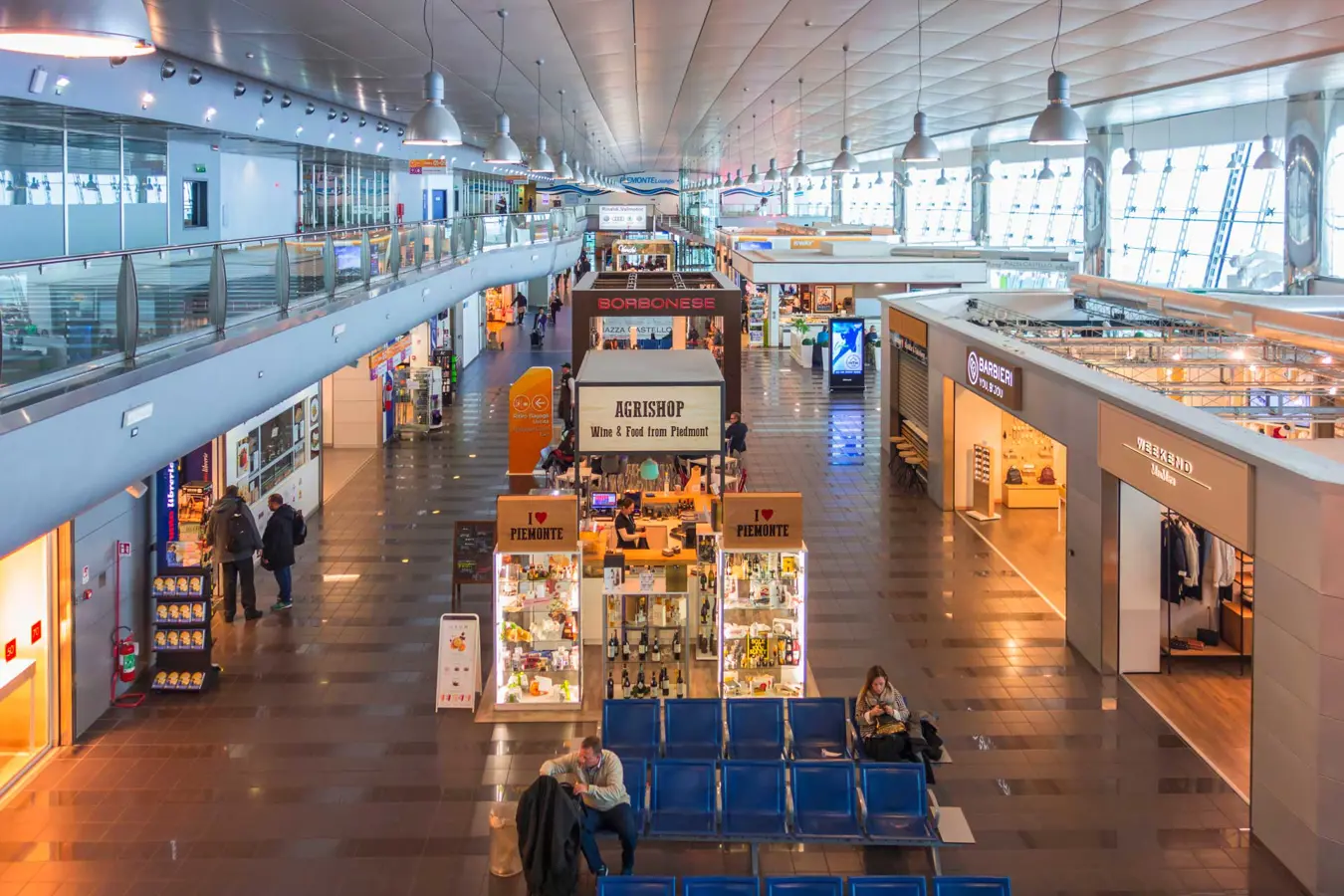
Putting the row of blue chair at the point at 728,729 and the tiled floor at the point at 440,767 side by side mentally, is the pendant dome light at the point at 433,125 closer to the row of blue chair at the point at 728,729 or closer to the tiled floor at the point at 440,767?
the tiled floor at the point at 440,767

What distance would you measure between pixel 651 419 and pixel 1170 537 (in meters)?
4.74

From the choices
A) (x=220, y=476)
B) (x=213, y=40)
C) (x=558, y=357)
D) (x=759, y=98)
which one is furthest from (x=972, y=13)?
(x=558, y=357)

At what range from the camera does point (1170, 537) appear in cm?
1070

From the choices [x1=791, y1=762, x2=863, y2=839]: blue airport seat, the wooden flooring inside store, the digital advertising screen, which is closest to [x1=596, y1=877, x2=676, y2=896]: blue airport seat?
[x1=791, y1=762, x2=863, y2=839]: blue airport seat

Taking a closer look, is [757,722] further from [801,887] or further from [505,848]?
[801,887]

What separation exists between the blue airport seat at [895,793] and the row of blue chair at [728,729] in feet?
2.78

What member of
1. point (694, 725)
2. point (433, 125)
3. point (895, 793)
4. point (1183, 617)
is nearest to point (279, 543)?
point (433, 125)

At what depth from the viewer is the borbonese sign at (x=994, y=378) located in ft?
41.3

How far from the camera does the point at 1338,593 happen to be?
22.2 feet

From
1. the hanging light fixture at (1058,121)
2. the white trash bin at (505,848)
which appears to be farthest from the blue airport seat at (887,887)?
the hanging light fixture at (1058,121)

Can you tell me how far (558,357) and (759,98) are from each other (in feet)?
38.9

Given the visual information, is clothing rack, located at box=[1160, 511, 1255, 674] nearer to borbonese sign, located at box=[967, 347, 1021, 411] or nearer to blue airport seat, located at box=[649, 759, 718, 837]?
borbonese sign, located at box=[967, 347, 1021, 411]

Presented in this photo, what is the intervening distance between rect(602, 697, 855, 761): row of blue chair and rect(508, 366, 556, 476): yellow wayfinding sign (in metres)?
10.3

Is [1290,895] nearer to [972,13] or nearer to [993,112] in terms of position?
[972,13]
